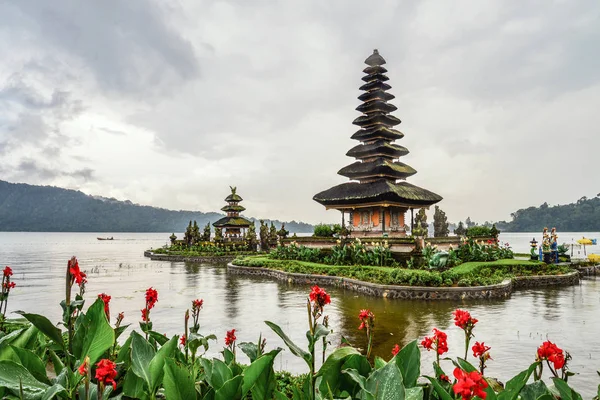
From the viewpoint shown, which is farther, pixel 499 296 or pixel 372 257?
pixel 372 257

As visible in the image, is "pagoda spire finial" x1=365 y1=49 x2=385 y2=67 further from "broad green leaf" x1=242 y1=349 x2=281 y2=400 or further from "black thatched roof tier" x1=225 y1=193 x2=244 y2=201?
"broad green leaf" x1=242 y1=349 x2=281 y2=400

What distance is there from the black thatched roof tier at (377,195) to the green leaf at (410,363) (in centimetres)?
2324

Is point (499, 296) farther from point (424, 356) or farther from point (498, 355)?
point (424, 356)

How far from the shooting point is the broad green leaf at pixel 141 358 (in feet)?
7.27

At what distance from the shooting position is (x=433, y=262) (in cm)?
1650

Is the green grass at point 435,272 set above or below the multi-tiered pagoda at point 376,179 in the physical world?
below

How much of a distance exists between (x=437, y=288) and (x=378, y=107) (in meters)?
19.0

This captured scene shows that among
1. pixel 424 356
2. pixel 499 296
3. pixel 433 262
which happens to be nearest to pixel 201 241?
pixel 433 262

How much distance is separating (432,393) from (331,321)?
8.99 metres

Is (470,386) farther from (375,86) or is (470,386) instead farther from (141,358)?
(375,86)

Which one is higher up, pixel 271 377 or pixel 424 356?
pixel 271 377

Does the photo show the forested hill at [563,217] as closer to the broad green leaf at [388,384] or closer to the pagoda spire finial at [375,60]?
the pagoda spire finial at [375,60]

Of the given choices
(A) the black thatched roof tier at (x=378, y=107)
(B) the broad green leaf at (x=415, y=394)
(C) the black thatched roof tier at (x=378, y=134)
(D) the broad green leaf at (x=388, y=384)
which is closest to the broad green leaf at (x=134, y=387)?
(D) the broad green leaf at (x=388, y=384)

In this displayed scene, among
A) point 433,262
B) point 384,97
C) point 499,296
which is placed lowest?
point 499,296
